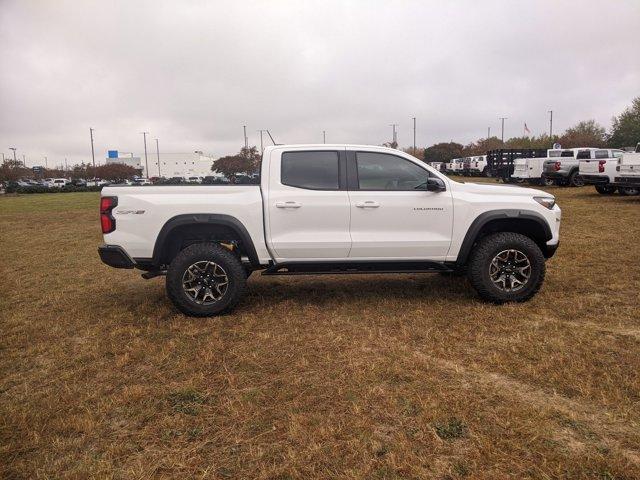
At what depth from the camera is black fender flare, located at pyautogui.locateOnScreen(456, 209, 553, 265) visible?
5234 mm

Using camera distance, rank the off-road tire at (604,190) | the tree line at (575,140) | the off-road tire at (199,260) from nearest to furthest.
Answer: the off-road tire at (199,260), the off-road tire at (604,190), the tree line at (575,140)

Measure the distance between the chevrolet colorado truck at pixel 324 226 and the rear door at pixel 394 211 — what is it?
0.01m

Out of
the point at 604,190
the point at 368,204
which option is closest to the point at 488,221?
the point at 368,204

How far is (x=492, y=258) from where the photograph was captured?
17.2ft

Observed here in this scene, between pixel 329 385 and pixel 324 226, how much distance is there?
2.05 meters

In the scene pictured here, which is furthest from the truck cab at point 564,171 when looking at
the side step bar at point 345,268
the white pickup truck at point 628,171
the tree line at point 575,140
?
the tree line at point 575,140

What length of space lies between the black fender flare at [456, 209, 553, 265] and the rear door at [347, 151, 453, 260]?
0.19 meters

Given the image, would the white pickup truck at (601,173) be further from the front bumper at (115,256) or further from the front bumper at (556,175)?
the front bumper at (115,256)

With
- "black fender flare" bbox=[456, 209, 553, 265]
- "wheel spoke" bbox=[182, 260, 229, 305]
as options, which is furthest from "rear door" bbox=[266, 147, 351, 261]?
"black fender flare" bbox=[456, 209, 553, 265]

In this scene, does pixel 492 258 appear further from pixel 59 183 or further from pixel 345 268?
pixel 59 183

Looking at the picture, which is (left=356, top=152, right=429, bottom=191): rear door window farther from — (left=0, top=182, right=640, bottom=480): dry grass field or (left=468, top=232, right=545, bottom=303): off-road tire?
(left=0, top=182, right=640, bottom=480): dry grass field

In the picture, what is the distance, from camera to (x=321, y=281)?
22.3 feet

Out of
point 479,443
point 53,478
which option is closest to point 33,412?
point 53,478

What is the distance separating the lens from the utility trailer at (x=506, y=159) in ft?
88.3
